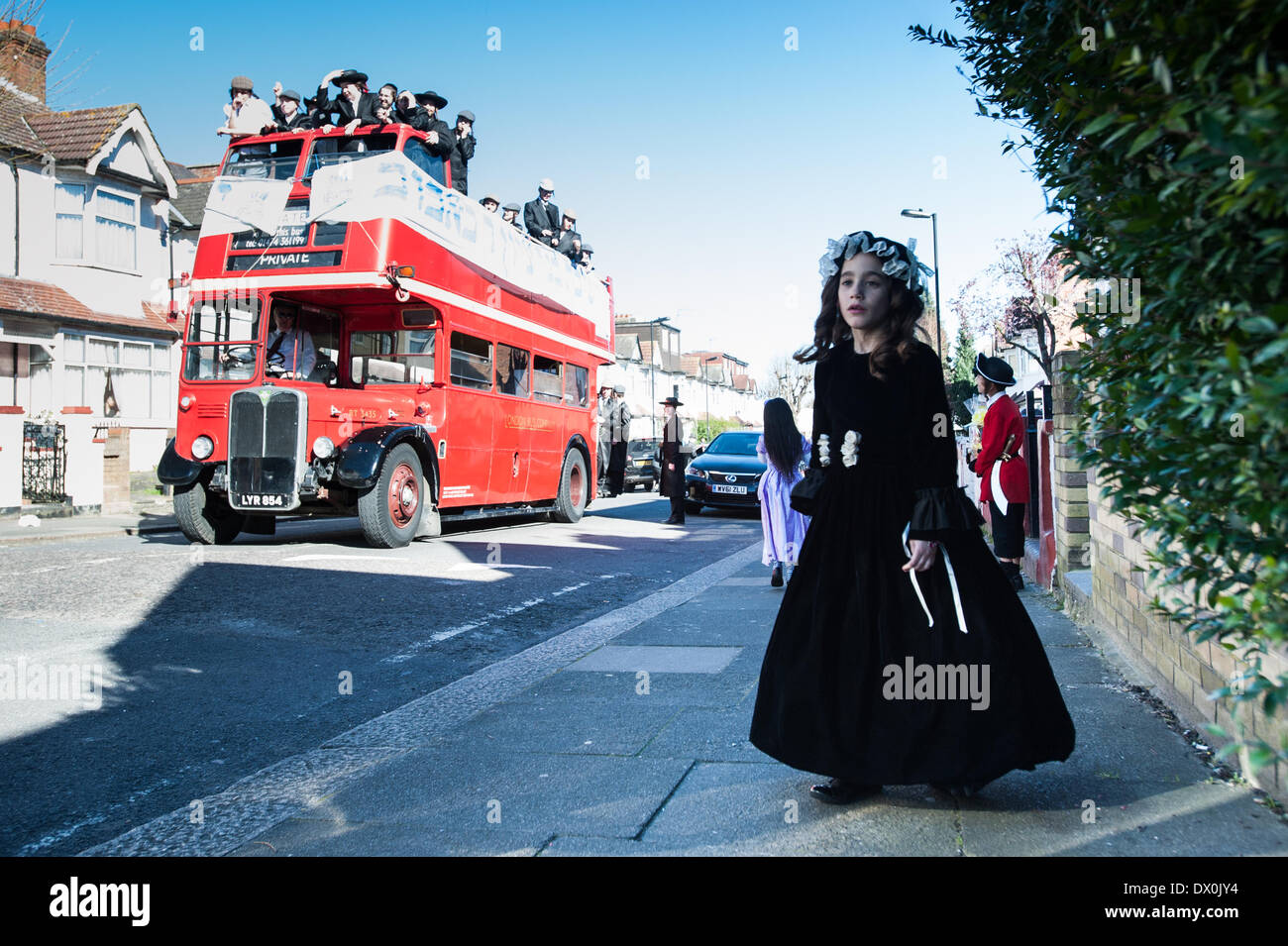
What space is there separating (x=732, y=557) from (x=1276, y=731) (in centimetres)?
858

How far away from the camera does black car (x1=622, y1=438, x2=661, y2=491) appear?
3086cm

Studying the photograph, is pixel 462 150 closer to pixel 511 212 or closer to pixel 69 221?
pixel 511 212

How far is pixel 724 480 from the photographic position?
1834 cm

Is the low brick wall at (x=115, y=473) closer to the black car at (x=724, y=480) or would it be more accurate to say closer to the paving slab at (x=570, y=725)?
the black car at (x=724, y=480)

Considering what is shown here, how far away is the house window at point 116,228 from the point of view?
24828 mm

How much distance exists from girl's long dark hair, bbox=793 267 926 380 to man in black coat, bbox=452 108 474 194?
10040 mm

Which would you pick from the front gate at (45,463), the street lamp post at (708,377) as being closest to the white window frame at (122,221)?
the front gate at (45,463)

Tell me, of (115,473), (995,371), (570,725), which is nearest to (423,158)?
(995,371)

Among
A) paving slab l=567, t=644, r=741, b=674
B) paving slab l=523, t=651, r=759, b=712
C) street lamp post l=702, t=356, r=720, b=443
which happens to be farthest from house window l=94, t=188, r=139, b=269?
street lamp post l=702, t=356, r=720, b=443

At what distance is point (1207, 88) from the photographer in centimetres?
176
